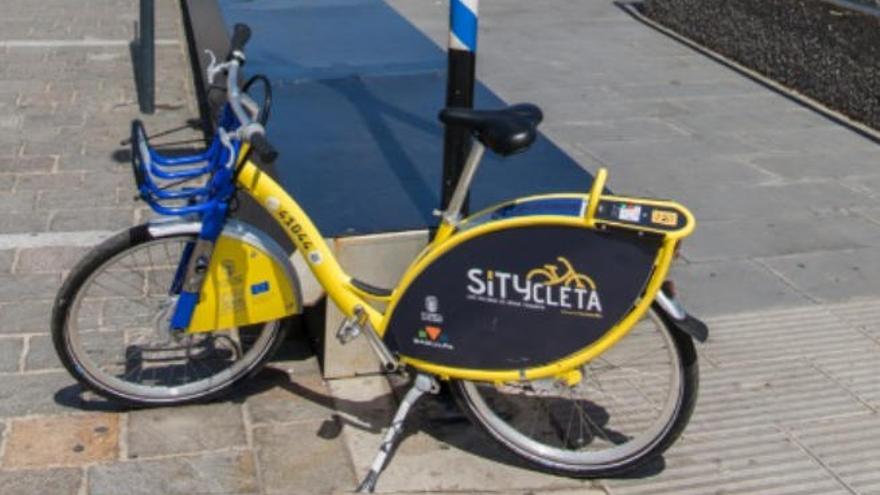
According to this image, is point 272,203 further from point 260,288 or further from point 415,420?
point 415,420

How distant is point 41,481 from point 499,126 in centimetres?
181

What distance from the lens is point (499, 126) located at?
13.3ft

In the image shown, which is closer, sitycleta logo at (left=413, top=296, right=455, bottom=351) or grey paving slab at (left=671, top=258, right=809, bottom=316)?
sitycleta logo at (left=413, top=296, right=455, bottom=351)

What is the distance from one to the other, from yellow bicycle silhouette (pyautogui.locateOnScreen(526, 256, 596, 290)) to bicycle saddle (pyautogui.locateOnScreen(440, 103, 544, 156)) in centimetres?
37

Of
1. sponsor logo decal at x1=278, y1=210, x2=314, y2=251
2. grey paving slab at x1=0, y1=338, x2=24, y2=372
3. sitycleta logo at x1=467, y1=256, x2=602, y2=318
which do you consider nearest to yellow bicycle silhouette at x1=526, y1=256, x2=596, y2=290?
sitycleta logo at x1=467, y1=256, x2=602, y2=318

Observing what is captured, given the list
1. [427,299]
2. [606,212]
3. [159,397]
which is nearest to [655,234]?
[606,212]

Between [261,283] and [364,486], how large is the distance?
80 cm

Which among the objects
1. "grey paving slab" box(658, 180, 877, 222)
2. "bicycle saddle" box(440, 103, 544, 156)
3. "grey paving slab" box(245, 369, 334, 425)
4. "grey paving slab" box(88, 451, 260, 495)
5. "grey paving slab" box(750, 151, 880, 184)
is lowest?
"grey paving slab" box(750, 151, 880, 184)

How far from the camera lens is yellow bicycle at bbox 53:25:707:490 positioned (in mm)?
4074

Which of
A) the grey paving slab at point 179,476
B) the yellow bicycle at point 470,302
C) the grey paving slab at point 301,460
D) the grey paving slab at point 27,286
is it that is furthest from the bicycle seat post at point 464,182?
the grey paving slab at point 27,286

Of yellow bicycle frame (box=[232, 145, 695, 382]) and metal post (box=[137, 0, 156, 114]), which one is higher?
yellow bicycle frame (box=[232, 145, 695, 382])

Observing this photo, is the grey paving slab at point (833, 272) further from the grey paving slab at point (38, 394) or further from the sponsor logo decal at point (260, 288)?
the grey paving slab at point (38, 394)

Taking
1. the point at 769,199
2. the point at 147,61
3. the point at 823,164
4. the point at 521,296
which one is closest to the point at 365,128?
the point at 521,296

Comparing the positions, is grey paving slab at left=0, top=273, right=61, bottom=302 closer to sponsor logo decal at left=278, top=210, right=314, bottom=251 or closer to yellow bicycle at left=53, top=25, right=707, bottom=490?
yellow bicycle at left=53, top=25, right=707, bottom=490
